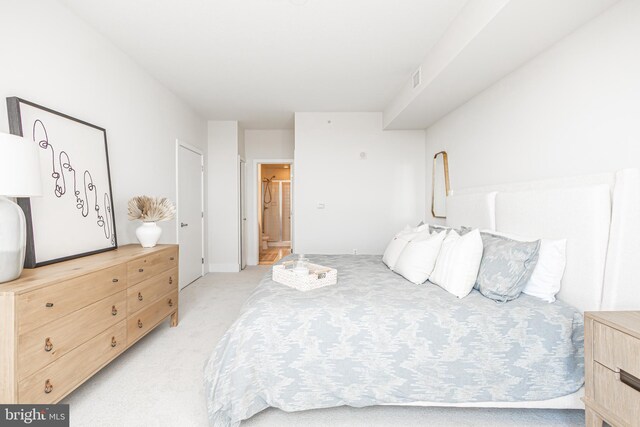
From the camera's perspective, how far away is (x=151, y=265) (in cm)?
240

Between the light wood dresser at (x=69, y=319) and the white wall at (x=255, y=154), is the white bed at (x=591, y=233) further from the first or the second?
the white wall at (x=255, y=154)

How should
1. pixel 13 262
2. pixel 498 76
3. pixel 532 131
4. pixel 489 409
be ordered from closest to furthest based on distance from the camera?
pixel 13 262, pixel 489 409, pixel 532 131, pixel 498 76

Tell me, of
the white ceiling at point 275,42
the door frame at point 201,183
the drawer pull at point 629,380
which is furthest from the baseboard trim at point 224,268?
the drawer pull at point 629,380

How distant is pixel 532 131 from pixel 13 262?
11.1 feet

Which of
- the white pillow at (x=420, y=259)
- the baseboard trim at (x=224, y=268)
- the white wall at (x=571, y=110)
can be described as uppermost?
the white wall at (x=571, y=110)

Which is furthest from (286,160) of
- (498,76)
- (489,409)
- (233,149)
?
(489,409)

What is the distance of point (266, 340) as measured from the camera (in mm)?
1547

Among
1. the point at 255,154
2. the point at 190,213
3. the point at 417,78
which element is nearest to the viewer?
the point at 417,78

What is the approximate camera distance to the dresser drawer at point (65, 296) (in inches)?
52.6

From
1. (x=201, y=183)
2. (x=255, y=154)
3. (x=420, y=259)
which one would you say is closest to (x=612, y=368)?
(x=420, y=259)

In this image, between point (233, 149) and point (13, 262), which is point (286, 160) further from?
point (13, 262)

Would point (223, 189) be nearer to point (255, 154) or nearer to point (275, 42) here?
point (255, 154)

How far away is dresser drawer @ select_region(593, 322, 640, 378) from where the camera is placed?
3.62 feet

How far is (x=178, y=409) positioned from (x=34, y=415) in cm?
65
